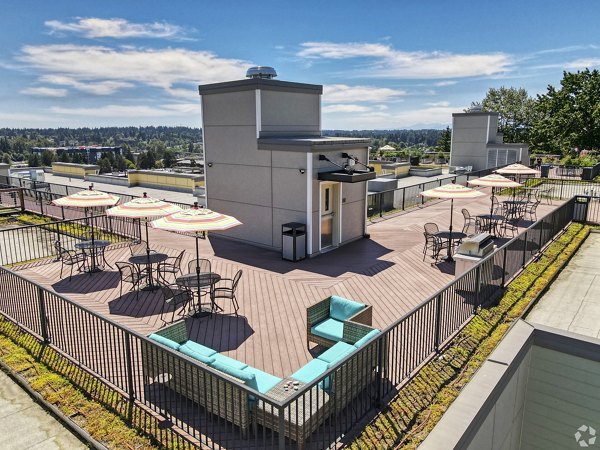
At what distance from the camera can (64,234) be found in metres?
15.9

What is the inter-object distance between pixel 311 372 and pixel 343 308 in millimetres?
1830

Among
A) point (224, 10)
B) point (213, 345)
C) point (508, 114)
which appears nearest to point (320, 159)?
point (213, 345)

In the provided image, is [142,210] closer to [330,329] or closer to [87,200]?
[87,200]

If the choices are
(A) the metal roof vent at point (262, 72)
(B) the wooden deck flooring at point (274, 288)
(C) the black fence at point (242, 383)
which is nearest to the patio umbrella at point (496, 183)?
(B) the wooden deck flooring at point (274, 288)

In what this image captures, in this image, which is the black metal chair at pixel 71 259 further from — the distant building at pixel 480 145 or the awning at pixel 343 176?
the distant building at pixel 480 145

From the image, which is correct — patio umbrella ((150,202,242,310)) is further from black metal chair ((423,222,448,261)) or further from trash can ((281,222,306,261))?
black metal chair ((423,222,448,261))

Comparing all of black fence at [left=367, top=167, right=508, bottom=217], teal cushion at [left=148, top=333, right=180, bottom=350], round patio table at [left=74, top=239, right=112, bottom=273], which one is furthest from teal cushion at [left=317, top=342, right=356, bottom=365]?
black fence at [left=367, top=167, right=508, bottom=217]

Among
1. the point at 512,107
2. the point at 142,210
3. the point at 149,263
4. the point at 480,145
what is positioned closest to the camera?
the point at 142,210

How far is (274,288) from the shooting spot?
1005 cm

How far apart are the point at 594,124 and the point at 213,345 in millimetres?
46009

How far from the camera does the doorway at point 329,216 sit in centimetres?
1322

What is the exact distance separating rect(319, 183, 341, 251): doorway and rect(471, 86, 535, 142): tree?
2150 inches

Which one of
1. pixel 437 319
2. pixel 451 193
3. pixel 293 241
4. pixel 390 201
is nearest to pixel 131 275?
pixel 293 241

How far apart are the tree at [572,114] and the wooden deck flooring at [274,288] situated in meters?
36.0
